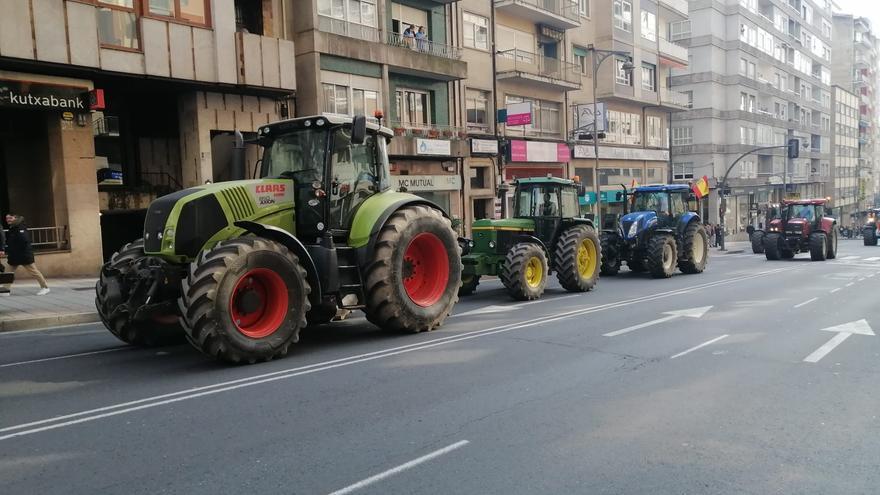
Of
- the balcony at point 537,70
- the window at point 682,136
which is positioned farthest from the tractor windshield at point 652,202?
the window at point 682,136

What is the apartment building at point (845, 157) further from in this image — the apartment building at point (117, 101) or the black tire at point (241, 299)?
the black tire at point (241, 299)

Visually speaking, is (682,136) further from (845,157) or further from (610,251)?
(845,157)

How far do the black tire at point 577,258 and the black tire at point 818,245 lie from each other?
50.0ft

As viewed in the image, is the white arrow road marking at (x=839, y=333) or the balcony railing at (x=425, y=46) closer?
the white arrow road marking at (x=839, y=333)

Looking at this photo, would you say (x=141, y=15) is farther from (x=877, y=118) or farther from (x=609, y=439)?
(x=877, y=118)

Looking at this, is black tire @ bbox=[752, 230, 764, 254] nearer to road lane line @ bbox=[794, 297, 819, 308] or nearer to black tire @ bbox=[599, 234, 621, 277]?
black tire @ bbox=[599, 234, 621, 277]

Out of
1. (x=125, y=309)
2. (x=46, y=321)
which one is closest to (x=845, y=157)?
(x=46, y=321)

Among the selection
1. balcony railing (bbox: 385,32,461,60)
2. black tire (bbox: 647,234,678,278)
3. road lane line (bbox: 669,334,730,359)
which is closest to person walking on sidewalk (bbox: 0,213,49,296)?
road lane line (bbox: 669,334,730,359)

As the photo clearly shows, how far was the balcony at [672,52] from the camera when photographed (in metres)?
42.7

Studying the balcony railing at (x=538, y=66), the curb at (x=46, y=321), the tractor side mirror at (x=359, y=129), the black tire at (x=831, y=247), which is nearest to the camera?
the tractor side mirror at (x=359, y=129)

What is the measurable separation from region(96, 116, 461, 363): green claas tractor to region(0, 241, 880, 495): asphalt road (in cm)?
45

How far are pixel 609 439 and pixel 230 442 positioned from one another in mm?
2966

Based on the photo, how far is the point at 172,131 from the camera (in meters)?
21.3

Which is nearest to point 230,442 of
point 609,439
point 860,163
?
point 609,439
